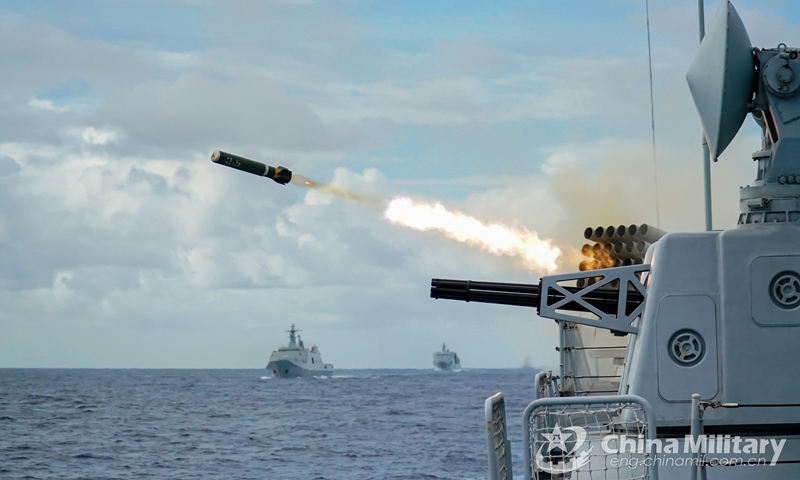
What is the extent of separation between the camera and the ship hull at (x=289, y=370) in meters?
137

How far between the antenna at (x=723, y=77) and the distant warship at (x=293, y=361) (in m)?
130

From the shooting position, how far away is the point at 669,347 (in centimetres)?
747

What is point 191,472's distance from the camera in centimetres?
3412

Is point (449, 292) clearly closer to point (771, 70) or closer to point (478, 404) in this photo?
point (771, 70)

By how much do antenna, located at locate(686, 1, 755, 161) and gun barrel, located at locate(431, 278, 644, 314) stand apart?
1.42 meters

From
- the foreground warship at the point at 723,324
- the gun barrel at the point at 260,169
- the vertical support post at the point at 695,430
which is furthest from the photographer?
the gun barrel at the point at 260,169

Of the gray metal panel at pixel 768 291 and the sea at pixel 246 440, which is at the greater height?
the gray metal panel at pixel 768 291

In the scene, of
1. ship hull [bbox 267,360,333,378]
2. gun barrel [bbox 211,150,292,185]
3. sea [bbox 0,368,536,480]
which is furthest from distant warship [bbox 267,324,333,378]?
gun barrel [bbox 211,150,292,185]

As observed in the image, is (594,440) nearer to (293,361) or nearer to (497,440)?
(497,440)

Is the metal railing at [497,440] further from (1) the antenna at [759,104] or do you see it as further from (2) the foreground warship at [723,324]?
(1) the antenna at [759,104]

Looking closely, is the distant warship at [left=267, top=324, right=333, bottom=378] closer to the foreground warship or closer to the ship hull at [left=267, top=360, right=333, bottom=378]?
the ship hull at [left=267, top=360, right=333, bottom=378]

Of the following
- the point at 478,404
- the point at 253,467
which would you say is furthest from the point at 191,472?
the point at 478,404

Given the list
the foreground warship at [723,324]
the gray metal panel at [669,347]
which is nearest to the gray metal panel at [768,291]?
the foreground warship at [723,324]

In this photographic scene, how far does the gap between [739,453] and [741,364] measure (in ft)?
2.01
